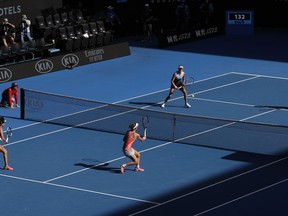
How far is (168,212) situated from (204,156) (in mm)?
6643

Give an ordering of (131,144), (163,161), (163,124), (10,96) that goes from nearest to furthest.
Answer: (131,144) → (163,161) → (163,124) → (10,96)

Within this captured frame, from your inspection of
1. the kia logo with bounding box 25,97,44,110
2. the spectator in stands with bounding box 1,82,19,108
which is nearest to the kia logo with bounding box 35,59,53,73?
the spectator in stands with bounding box 1,82,19,108

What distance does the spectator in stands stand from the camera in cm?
4150

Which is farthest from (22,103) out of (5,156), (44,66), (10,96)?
(44,66)

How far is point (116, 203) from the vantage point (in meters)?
28.7

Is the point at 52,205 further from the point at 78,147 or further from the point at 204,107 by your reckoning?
the point at 204,107

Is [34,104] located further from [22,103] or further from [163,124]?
[163,124]

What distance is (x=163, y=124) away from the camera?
36.9 metres

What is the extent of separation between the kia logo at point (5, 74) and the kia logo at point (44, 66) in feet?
5.85

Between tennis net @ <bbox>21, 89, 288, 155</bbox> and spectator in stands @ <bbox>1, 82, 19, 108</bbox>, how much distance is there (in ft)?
3.39

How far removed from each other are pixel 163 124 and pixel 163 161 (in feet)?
12.5

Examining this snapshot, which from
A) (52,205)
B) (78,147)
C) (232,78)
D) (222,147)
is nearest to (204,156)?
(222,147)

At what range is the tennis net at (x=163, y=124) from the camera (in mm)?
34688

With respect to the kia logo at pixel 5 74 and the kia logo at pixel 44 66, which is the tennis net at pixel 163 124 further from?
the kia logo at pixel 44 66
